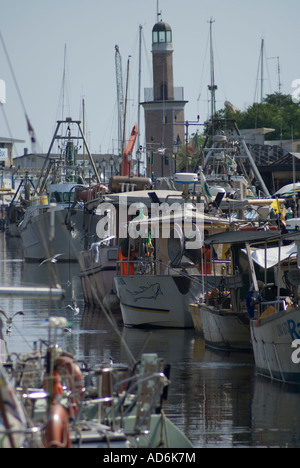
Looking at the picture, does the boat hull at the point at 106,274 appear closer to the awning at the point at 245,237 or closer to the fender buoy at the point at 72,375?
the awning at the point at 245,237

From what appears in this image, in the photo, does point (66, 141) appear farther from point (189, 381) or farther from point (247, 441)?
point (247, 441)

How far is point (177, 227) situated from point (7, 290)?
1691 centimetres

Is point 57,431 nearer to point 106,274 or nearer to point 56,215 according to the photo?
point 106,274

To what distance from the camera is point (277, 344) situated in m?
19.9

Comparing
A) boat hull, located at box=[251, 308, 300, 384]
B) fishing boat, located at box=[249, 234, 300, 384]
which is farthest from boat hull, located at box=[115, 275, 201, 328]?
boat hull, located at box=[251, 308, 300, 384]

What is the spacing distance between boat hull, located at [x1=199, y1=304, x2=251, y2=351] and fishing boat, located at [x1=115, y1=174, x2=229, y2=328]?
3308 millimetres

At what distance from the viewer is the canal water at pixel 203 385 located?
16641 millimetres

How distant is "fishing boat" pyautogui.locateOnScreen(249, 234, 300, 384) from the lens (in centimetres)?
1936

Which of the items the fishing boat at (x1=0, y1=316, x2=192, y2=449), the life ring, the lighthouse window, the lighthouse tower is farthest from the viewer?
the lighthouse window

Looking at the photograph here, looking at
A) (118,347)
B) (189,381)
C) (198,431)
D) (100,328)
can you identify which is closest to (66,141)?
(100,328)

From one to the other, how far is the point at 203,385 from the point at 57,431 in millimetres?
10486
